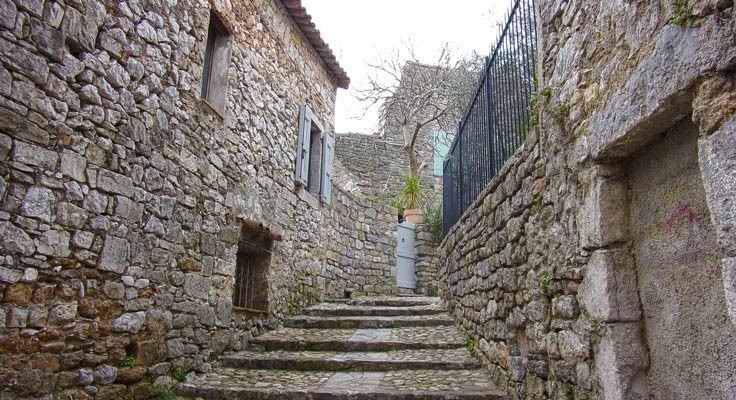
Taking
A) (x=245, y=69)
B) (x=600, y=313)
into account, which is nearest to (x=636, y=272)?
(x=600, y=313)

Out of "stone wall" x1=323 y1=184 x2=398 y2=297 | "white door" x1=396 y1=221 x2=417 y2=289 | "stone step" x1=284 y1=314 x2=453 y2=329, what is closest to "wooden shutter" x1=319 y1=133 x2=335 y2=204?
"stone wall" x1=323 y1=184 x2=398 y2=297

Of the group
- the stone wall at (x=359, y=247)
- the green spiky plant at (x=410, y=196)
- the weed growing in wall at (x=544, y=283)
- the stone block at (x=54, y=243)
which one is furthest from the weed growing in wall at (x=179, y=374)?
the green spiky plant at (x=410, y=196)

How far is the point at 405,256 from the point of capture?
10578 millimetres

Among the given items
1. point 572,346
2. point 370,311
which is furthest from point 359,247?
point 572,346

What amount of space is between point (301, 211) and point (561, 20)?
5.07m

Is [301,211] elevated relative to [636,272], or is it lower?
elevated

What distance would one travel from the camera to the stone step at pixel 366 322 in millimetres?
6330

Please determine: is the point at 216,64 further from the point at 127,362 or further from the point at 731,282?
the point at 731,282

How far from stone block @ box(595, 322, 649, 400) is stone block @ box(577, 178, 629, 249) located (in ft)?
1.23

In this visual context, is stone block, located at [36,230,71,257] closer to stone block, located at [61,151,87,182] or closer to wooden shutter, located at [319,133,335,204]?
stone block, located at [61,151,87,182]

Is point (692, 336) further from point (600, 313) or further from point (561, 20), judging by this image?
point (561, 20)

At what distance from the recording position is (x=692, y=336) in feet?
6.11

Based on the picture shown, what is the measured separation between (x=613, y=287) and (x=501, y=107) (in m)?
2.31

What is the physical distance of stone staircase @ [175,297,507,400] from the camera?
4.09 metres
